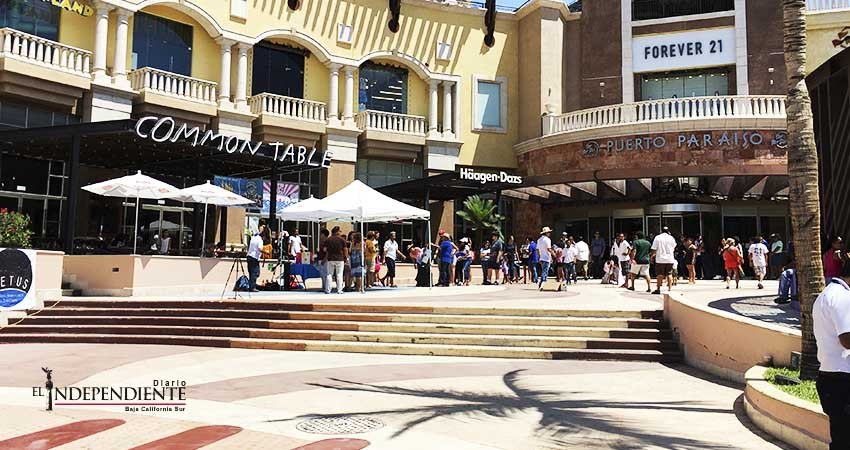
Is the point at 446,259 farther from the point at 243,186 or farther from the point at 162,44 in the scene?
the point at 162,44


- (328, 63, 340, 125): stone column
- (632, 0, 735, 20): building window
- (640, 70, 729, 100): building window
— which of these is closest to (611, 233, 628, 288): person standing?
(640, 70, 729, 100): building window

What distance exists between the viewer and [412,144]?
29172 millimetres

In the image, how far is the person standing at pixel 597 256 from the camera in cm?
2516

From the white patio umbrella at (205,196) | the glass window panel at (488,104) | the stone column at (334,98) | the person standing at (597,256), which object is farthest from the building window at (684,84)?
the white patio umbrella at (205,196)

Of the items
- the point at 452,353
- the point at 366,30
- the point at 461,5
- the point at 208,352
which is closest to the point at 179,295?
the point at 208,352

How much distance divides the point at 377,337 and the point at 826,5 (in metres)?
26.7

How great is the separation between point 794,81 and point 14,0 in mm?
22288

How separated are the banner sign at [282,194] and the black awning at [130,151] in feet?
7.88

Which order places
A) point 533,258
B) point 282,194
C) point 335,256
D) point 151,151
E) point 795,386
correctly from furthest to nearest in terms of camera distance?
1. point 282,194
2. point 533,258
3. point 151,151
4. point 335,256
5. point 795,386

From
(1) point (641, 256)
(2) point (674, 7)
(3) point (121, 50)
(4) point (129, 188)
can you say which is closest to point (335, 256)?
(4) point (129, 188)

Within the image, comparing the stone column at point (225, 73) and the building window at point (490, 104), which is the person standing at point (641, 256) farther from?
the stone column at point (225, 73)

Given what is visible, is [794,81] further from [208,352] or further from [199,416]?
[208,352]

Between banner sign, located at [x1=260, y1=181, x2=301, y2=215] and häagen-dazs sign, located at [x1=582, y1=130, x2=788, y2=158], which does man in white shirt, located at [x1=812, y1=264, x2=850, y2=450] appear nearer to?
häagen-dazs sign, located at [x1=582, y1=130, x2=788, y2=158]

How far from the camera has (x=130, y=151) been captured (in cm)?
1941
